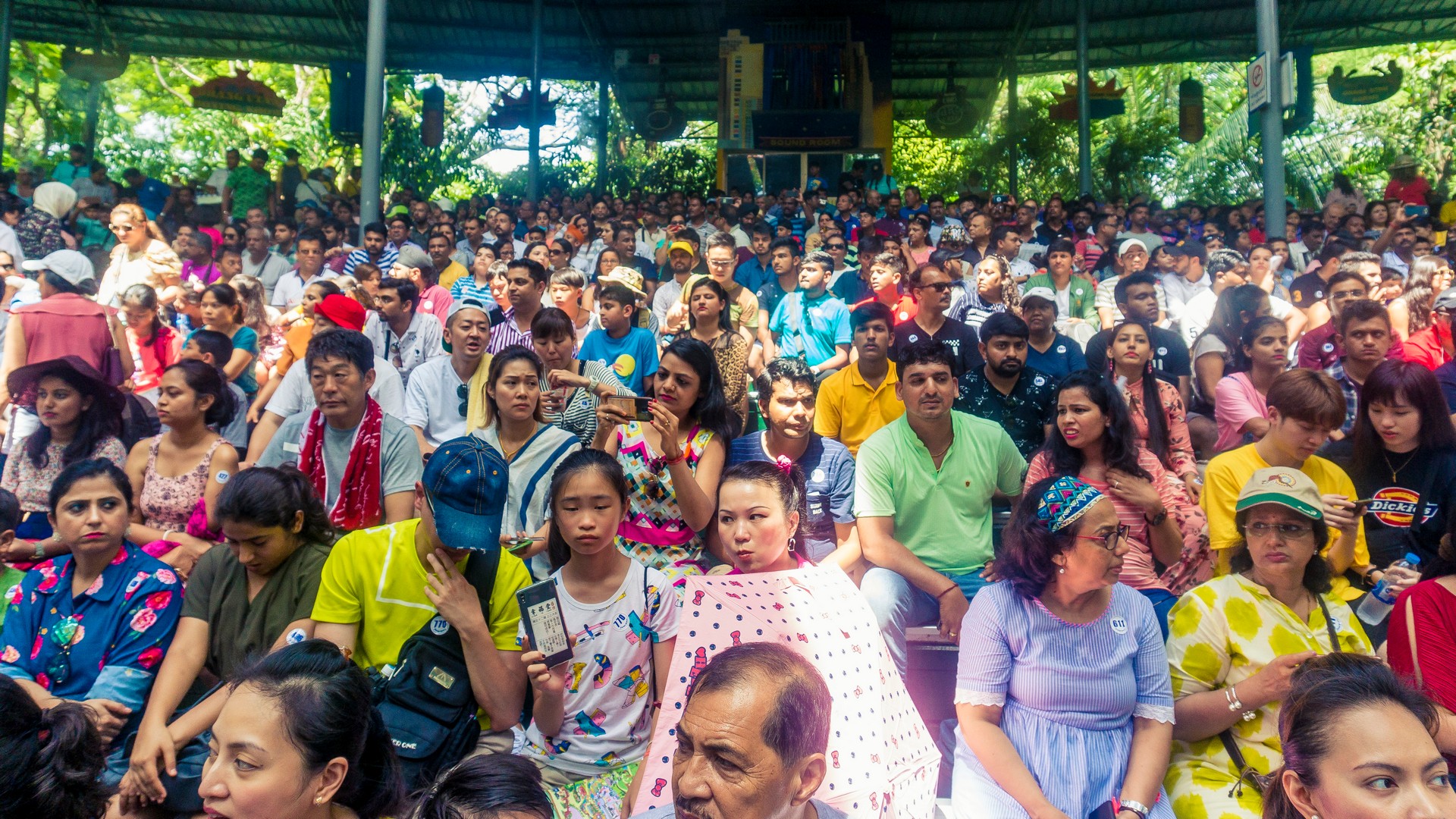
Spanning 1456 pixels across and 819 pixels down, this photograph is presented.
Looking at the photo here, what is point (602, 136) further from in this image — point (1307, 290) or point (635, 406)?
point (635, 406)

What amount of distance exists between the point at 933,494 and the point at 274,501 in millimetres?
2541

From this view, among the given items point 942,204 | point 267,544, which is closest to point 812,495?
point 267,544

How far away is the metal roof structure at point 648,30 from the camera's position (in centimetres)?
1889

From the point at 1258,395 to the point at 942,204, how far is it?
9.18m

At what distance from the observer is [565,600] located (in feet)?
10.3

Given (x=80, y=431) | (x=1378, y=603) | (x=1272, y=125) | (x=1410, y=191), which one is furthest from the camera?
(x=1410, y=191)

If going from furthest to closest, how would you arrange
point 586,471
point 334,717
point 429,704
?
point 586,471, point 429,704, point 334,717

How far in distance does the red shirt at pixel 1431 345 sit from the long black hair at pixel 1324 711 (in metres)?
4.48

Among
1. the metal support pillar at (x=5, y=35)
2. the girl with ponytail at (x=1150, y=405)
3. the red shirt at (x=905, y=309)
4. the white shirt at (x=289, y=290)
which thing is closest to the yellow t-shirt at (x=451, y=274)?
the white shirt at (x=289, y=290)

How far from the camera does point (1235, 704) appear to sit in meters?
2.91

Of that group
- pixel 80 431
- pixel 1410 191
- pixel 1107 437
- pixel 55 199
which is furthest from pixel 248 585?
pixel 1410 191

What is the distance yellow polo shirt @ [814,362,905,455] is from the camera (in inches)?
212

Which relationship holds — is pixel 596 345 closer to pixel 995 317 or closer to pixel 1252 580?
pixel 995 317

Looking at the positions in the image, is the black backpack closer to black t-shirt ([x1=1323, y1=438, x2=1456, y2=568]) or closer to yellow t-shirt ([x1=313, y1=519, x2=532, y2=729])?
yellow t-shirt ([x1=313, y1=519, x2=532, y2=729])
